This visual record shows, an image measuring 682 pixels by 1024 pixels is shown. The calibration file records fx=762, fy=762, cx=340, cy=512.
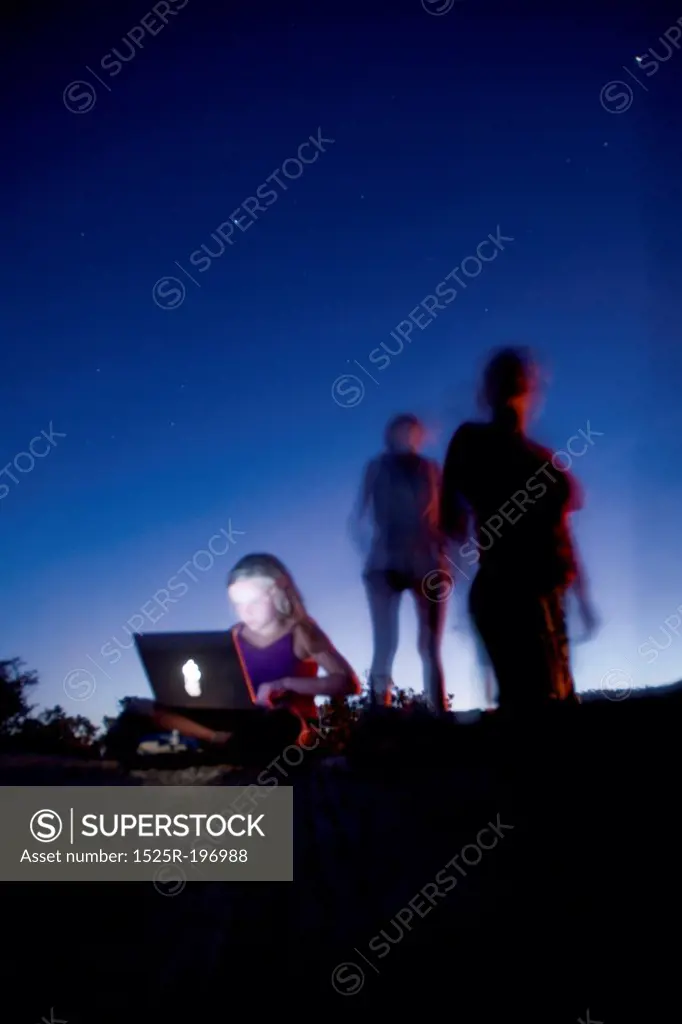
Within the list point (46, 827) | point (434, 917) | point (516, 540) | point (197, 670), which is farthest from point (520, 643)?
point (46, 827)

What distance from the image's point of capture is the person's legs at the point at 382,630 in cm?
349

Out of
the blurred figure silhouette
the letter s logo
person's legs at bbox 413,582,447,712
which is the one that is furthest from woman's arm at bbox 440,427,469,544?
the letter s logo

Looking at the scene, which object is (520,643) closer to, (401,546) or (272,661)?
(401,546)

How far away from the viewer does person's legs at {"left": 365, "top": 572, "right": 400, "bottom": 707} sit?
3.49 metres

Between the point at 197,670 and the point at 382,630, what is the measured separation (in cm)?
99

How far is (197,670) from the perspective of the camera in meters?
2.87

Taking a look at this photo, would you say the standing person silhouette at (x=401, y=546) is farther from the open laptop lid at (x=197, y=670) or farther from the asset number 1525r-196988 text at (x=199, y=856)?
the asset number 1525r-196988 text at (x=199, y=856)

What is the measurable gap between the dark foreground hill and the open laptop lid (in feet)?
1.70

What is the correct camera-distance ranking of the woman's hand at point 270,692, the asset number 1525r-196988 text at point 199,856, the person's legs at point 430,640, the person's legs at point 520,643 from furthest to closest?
the person's legs at point 430,640
the woman's hand at point 270,692
the person's legs at point 520,643
the asset number 1525r-196988 text at point 199,856

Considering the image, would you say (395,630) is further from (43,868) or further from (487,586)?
(43,868)

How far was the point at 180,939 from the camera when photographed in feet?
5.03

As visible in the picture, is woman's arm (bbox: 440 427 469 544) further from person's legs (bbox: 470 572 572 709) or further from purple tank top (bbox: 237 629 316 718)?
purple tank top (bbox: 237 629 316 718)

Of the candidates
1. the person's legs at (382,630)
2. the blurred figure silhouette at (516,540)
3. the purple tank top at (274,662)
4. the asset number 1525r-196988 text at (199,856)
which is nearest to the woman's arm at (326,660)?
the purple tank top at (274,662)

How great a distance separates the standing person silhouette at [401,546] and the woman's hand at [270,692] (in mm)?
488
